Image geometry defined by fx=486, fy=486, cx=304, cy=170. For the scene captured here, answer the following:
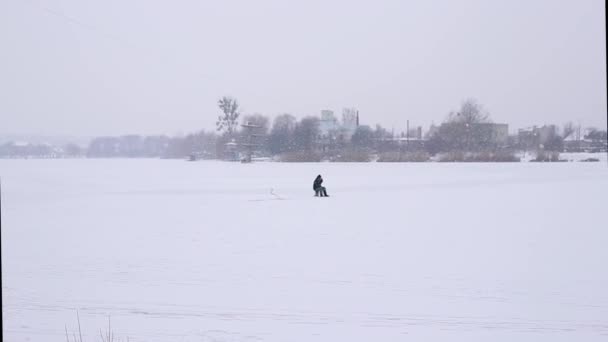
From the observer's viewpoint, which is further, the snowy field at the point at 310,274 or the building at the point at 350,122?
the building at the point at 350,122

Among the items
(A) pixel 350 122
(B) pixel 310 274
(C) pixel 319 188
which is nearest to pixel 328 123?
(A) pixel 350 122

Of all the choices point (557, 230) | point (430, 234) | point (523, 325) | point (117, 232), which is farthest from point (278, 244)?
point (557, 230)

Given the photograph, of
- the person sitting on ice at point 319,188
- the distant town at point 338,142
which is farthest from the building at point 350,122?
the person sitting on ice at point 319,188

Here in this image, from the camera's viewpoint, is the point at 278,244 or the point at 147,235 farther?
the point at 147,235

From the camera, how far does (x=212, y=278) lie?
8.76 m

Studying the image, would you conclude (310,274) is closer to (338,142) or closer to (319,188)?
(319,188)

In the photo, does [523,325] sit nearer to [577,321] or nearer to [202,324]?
[577,321]

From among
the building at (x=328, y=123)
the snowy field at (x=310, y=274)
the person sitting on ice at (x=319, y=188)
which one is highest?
the building at (x=328, y=123)

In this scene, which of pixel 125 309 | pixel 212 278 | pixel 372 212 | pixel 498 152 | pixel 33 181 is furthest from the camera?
pixel 498 152

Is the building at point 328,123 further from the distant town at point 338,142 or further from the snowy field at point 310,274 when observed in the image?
the snowy field at point 310,274

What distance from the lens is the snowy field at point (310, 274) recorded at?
6.48 metres

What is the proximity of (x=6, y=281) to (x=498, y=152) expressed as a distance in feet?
207

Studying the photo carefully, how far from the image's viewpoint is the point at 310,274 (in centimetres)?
895

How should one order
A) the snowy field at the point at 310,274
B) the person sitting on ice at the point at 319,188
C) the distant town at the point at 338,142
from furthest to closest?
the distant town at the point at 338,142
the person sitting on ice at the point at 319,188
the snowy field at the point at 310,274
